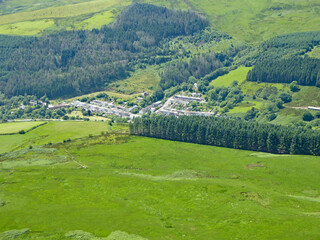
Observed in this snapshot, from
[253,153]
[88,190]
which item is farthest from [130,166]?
[253,153]

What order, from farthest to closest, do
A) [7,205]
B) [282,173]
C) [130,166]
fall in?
[130,166]
[282,173]
[7,205]

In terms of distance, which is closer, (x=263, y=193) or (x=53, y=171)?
(x=263, y=193)

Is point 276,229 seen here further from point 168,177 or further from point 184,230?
point 168,177

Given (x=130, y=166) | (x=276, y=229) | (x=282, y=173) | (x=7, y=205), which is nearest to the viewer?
(x=276, y=229)

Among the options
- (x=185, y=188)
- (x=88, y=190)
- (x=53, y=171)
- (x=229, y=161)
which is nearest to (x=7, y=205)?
(x=88, y=190)

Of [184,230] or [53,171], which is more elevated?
[184,230]

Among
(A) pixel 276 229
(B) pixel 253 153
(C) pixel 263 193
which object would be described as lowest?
(B) pixel 253 153

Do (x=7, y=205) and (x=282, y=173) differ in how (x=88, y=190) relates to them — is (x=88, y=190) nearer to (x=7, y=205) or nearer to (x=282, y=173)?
(x=7, y=205)
